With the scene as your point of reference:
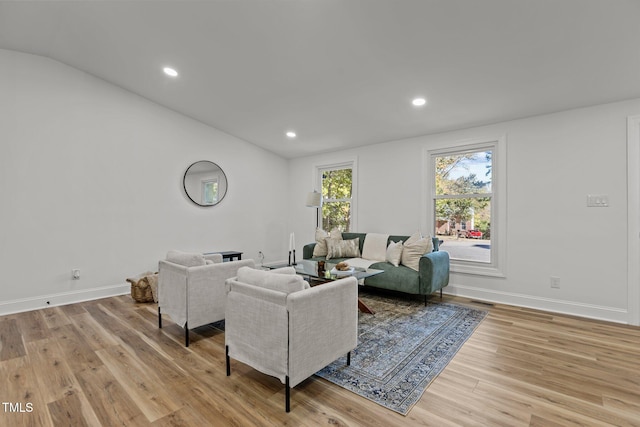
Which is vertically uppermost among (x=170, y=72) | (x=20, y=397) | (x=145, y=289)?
(x=170, y=72)

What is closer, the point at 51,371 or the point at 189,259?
the point at 51,371

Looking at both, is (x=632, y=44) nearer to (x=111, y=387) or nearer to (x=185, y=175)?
(x=111, y=387)

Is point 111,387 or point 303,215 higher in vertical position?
point 303,215

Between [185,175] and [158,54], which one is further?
[185,175]

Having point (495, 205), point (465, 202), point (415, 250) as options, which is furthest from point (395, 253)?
point (495, 205)

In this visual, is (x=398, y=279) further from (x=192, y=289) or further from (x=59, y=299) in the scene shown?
(x=59, y=299)

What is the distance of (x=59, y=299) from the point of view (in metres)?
3.59

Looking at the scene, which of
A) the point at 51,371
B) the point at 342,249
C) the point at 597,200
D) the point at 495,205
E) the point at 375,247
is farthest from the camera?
the point at 342,249

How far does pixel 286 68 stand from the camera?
317 centimetres

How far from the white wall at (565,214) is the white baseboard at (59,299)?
4.69 metres

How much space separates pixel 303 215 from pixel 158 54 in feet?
12.2

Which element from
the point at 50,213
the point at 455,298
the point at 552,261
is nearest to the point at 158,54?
the point at 50,213

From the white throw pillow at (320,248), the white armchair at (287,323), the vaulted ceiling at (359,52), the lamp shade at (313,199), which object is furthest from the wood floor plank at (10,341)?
the lamp shade at (313,199)

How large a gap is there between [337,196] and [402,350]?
3.59 metres
